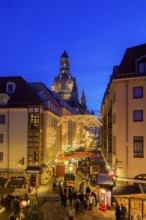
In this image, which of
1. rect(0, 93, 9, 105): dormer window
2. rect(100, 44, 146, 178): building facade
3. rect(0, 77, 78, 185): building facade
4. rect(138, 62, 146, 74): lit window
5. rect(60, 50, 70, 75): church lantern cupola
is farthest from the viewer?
rect(60, 50, 70, 75): church lantern cupola

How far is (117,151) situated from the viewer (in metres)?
29.6

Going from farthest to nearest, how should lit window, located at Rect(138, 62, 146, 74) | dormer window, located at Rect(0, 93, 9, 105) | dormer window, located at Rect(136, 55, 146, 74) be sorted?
1. dormer window, located at Rect(0, 93, 9, 105)
2. dormer window, located at Rect(136, 55, 146, 74)
3. lit window, located at Rect(138, 62, 146, 74)

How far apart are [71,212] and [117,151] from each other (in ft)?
29.5

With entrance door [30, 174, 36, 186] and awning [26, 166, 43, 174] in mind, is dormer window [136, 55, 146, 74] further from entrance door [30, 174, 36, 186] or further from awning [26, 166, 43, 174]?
entrance door [30, 174, 36, 186]

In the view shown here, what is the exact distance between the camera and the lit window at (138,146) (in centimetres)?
2846

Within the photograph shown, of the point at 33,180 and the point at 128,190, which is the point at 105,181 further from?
the point at 33,180

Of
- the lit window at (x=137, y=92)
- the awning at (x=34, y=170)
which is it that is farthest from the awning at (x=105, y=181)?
the awning at (x=34, y=170)

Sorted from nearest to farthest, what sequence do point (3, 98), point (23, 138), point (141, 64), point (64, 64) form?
point (141, 64)
point (23, 138)
point (3, 98)
point (64, 64)

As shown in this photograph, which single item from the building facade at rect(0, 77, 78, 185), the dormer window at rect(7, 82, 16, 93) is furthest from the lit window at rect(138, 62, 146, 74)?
the dormer window at rect(7, 82, 16, 93)

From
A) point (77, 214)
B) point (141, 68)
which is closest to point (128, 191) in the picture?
point (77, 214)

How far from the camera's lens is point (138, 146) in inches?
1129

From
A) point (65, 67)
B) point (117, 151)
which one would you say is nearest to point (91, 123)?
point (117, 151)

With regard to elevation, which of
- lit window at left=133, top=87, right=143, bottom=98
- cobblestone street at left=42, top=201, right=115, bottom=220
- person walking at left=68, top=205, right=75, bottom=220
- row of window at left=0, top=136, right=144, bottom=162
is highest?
lit window at left=133, top=87, right=143, bottom=98

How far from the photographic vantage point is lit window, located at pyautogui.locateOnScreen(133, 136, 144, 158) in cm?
2846
